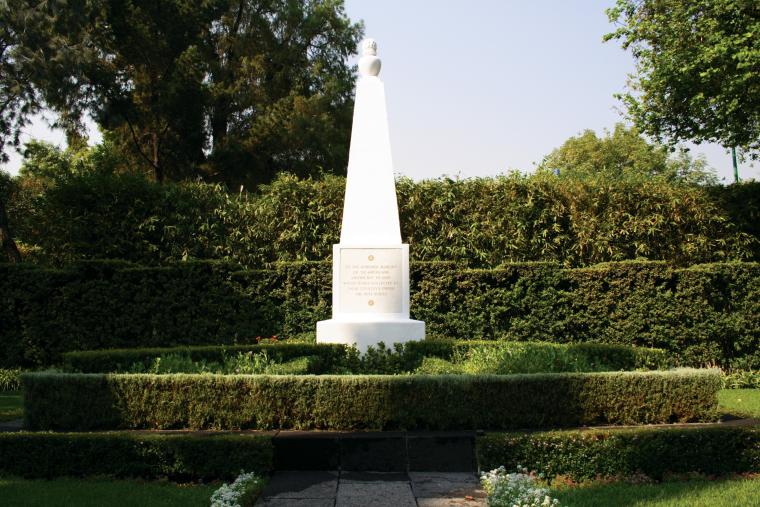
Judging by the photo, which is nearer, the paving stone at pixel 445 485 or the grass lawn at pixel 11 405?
the paving stone at pixel 445 485

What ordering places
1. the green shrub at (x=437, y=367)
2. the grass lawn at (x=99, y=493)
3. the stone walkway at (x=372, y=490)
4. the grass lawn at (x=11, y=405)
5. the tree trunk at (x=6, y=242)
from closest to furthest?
the grass lawn at (x=99, y=493) < the stone walkway at (x=372, y=490) < the grass lawn at (x=11, y=405) < the green shrub at (x=437, y=367) < the tree trunk at (x=6, y=242)

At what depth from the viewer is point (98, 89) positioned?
67.1 ft

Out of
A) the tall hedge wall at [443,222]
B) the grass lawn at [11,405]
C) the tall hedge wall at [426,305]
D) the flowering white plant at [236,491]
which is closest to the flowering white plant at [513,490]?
the flowering white plant at [236,491]

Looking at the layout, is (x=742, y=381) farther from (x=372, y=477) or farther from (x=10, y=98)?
(x=10, y=98)

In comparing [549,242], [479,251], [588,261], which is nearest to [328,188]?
[479,251]

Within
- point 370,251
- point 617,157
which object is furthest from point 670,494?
point 617,157

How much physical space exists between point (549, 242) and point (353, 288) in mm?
6216

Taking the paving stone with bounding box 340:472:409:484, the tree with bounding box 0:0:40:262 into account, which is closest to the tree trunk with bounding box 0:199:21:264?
the tree with bounding box 0:0:40:262

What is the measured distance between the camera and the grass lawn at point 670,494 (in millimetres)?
5852

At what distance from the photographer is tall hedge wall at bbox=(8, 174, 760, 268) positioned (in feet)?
52.2

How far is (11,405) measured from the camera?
11.3 m

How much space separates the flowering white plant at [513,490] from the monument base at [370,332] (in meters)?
5.08

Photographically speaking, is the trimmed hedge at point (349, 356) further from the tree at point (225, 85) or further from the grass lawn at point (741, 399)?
the tree at point (225, 85)

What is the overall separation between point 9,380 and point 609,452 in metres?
12.5
